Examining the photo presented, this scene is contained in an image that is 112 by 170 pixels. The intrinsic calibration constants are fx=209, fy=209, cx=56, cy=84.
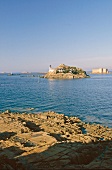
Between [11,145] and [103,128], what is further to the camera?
[103,128]

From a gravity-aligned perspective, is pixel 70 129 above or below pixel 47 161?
below

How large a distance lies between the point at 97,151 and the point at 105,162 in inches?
135

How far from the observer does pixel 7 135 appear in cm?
2566

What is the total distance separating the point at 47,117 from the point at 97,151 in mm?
23044

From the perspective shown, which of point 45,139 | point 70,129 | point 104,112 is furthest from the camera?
point 104,112

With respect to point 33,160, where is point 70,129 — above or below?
below

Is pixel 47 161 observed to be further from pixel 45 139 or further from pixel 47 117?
pixel 47 117

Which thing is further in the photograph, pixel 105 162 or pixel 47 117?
pixel 47 117

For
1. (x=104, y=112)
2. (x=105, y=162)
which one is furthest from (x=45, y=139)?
(x=104, y=112)

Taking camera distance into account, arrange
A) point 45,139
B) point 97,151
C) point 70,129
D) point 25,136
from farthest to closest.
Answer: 1. point 70,129
2. point 25,136
3. point 45,139
4. point 97,151

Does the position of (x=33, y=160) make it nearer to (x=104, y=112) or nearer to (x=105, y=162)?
(x=105, y=162)

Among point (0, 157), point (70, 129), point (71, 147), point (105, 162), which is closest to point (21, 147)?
point (0, 157)

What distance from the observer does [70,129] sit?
3147cm

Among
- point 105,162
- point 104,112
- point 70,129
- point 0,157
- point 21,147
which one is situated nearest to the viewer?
point 105,162
